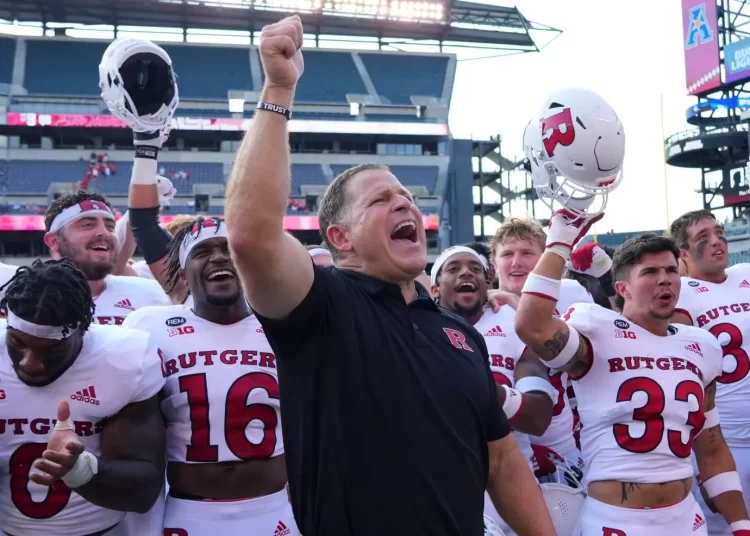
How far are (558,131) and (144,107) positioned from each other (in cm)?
210

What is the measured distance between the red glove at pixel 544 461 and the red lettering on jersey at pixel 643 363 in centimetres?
77

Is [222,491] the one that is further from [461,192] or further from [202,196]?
[461,192]

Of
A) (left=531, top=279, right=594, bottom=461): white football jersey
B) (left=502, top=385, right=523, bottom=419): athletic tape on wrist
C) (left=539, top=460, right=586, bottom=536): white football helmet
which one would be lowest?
(left=539, top=460, right=586, bottom=536): white football helmet

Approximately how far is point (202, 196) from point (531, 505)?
2640 centimetres

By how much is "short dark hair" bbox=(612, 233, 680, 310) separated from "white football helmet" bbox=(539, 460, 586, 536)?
3.48 ft

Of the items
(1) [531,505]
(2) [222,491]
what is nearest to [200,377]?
(2) [222,491]

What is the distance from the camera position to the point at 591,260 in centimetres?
400

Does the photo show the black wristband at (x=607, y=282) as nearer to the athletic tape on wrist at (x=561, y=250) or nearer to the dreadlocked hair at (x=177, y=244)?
the athletic tape on wrist at (x=561, y=250)

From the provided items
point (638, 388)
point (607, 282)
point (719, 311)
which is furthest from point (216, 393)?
point (719, 311)

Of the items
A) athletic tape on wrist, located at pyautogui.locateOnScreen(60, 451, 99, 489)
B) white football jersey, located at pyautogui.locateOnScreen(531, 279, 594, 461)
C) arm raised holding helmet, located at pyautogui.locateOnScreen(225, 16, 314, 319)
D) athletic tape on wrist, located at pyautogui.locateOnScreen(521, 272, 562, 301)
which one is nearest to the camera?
arm raised holding helmet, located at pyautogui.locateOnScreen(225, 16, 314, 319)

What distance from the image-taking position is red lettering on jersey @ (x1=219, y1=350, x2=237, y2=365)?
2580 millimetres

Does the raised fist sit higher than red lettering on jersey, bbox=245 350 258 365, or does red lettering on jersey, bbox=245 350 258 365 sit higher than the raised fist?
the raised fist

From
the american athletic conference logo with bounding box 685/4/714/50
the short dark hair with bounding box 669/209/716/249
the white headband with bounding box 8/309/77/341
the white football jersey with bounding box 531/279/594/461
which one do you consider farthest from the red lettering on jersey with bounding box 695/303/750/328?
the american athletic conference logo with bounding box 685/4/714/50

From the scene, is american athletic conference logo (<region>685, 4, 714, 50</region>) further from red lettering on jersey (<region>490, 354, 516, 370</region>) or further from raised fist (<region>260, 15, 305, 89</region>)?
raised fist (<region>260, 15, 305, 89</region>)
